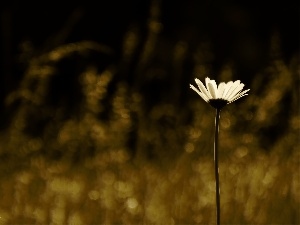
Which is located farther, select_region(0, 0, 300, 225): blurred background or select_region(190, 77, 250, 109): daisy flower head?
select_region(0, 0, 300, 225): blurred background

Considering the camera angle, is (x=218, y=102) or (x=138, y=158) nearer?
(x=218, y=102)

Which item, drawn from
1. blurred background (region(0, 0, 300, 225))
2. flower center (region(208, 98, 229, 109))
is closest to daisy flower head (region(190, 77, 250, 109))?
flower center (region(208, 98, 229, 109))

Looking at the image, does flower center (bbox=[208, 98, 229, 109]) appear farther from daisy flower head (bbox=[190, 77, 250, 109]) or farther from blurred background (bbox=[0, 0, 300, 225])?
blurred background (bbox=[0, 0, 300, 225])

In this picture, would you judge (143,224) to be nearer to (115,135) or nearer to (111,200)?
(111,200)

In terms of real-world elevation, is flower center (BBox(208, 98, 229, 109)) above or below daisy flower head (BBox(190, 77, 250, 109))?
below

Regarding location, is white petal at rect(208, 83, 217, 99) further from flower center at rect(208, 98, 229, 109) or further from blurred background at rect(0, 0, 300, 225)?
blurred background at rect(0, 0, 300, 225)

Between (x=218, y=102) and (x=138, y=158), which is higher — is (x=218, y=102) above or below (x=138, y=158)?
below

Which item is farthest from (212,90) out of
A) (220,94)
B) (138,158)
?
(138,158)

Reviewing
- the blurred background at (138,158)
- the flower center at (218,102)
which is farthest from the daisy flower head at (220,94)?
the blurred background at (138,158)

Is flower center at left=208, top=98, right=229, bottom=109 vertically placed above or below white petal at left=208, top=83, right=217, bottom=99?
below

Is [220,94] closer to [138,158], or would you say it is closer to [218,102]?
Answer: [218,102]

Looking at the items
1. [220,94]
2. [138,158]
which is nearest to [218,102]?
[220,94]

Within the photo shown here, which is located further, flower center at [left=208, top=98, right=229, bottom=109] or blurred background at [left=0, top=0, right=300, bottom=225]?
blurred background at [left=0, top=0, right=300, bottom=225]
